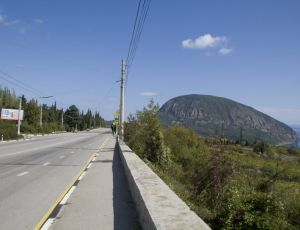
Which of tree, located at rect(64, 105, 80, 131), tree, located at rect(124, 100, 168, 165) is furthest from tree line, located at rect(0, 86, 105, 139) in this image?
tree, located at rect(124, 100, 168, 165)

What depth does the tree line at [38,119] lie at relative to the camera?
6038 cm

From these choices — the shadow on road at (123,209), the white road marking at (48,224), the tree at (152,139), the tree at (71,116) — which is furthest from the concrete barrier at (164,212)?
the tree at (71,116)

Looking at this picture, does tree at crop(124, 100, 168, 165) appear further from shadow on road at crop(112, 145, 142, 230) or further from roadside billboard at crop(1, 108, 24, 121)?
roadside billboard at crop(1, 108, 24, 121)

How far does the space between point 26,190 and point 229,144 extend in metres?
8.27

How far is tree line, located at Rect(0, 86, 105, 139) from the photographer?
60.4m

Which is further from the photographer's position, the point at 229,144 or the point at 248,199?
the point at 229,144

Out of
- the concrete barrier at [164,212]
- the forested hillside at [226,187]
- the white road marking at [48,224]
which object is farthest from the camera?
the white road marking at [48,224]

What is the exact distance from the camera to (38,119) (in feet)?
311

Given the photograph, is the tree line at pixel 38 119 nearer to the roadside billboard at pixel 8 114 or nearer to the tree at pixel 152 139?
the roadside billboard at pixel 8 114

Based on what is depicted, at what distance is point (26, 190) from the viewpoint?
11.7m

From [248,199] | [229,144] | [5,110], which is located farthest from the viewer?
[5,110]

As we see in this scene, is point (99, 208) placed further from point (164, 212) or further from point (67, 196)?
point (164, 212)

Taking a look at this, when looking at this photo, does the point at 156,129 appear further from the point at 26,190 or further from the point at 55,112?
the point at 55,112

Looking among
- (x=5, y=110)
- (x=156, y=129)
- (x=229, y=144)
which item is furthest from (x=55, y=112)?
(x=229, y=144)
